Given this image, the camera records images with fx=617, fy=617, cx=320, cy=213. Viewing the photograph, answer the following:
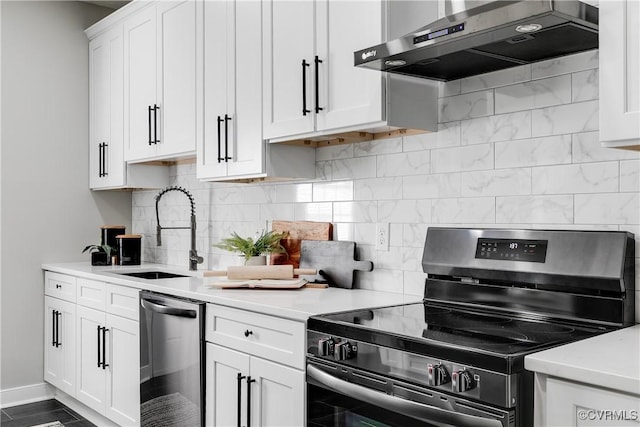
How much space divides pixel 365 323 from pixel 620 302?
2.43 feet

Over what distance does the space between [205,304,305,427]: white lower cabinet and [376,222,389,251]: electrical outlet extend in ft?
2.13

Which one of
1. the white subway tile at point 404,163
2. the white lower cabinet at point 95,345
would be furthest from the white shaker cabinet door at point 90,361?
the white subway tile at point 404,163

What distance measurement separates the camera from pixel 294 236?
3.08 metres

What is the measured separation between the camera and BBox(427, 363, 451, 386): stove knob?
1.54m

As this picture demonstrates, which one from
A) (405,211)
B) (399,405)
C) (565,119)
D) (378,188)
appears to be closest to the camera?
(399,405)

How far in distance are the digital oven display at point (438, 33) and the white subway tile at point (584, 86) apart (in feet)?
1.54

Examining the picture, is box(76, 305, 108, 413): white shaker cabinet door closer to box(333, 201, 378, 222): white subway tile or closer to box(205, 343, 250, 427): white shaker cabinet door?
box(205, 343, 250, 427): white shaker cabinet door

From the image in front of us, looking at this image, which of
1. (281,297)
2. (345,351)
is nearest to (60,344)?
(281,297)

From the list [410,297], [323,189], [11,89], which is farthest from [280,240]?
[11,89]

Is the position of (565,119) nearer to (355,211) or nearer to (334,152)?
(355,211)

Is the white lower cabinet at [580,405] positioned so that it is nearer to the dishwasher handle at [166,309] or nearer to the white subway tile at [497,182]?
the white subway tile at [497,182]

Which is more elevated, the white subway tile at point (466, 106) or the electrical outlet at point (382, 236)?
the white subway tile at point (466, 106)

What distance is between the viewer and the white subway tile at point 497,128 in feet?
7.04

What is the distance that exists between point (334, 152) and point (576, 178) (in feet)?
3.95
